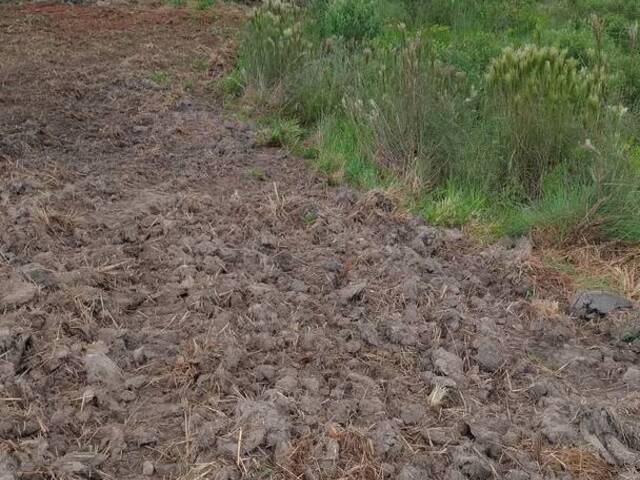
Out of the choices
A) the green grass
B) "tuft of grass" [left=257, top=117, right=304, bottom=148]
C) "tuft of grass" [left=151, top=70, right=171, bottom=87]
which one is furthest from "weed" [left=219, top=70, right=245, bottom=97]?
"tuft of grass" [left=257, top=117, right=304, bottom=148]

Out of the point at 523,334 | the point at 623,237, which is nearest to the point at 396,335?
the point at 523,334

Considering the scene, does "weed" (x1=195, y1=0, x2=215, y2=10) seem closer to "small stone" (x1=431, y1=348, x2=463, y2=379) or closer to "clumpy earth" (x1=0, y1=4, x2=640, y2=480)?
"clumpy earth" (x1=0, y1=4, x2=640, y2=480)

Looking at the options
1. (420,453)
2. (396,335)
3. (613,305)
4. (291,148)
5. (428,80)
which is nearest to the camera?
(420,453)

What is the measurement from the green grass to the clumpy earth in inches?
15.1

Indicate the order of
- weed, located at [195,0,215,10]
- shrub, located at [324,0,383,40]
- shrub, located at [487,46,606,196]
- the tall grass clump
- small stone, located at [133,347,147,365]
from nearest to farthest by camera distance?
small stone, located at [133,347,147,365]
shrub, located at [487,46,606,196]
the tall grass clump
shrub, located at [324,0,383,40]
weed, located at [195,0,215,10]

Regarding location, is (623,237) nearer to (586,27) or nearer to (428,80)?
(428,80)

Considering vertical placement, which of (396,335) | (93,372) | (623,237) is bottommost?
(623,237)

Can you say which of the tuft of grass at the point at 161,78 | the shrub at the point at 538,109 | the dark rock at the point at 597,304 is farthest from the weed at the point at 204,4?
the dark rock at the point at 597,304

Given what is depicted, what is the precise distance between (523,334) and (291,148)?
2525mm

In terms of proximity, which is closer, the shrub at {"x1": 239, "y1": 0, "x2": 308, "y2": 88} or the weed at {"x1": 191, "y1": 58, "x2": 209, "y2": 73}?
the shrub at {"x1": 239, "y1": 0, "x2": 308, "y2": 88}

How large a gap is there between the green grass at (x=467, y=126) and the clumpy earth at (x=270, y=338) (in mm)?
383

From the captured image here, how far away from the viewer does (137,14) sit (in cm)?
947

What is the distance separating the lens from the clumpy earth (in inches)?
99.2

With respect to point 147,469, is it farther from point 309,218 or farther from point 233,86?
point 233,86
